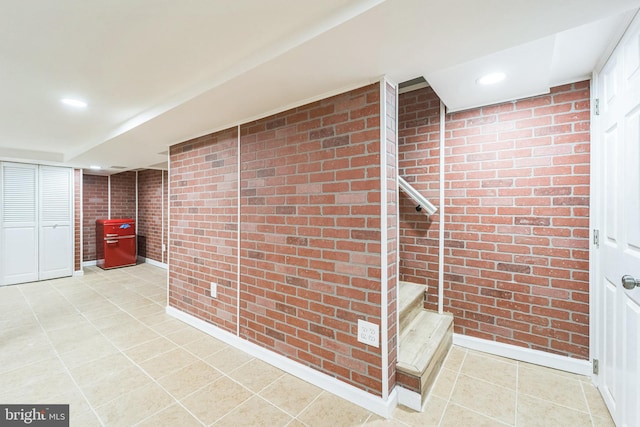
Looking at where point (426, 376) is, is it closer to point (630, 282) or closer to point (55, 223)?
point (630, 282)

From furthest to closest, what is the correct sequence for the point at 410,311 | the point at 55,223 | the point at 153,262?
1. the point at 153,262
2. the point at 55,223
3. the point at 410,311

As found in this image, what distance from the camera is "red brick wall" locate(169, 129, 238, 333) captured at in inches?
99.8

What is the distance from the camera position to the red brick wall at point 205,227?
2.54 m

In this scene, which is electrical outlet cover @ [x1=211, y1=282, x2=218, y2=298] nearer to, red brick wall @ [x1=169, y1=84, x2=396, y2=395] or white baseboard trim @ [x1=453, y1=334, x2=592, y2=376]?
red brick wall @ [x1=169, y1=84, x2=396, y2=395]

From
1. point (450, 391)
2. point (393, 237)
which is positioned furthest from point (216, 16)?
point (450, 391)

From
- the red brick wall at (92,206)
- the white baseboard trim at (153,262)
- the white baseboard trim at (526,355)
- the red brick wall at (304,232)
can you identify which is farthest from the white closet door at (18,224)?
the white baseboard trim at (526,355)

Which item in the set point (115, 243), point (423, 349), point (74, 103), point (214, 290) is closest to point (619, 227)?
point (423, 349)

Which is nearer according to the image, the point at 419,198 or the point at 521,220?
the point at 521,220

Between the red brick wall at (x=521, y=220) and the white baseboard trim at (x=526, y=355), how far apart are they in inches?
1.8

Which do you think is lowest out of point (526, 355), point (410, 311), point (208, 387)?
point (208, 387)

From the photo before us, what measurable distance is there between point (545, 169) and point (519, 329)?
1.25m

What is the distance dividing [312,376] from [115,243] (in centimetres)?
554

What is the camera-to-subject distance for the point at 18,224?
445cm

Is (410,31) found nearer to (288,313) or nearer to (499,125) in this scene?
(499,125)
